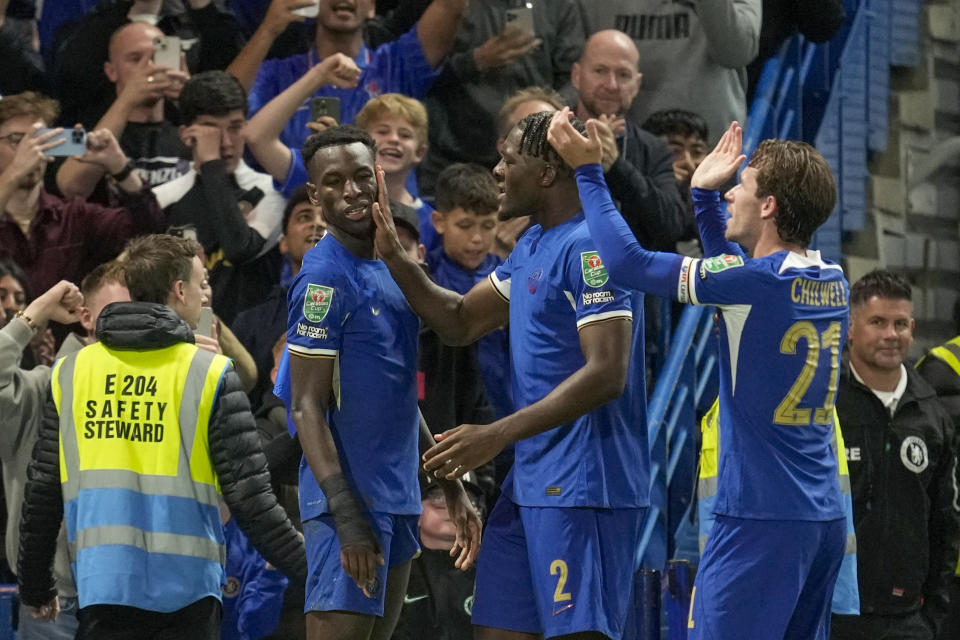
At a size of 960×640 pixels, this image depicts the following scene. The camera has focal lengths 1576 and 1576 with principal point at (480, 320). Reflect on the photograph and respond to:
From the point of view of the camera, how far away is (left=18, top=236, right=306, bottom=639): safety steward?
16.9 feet

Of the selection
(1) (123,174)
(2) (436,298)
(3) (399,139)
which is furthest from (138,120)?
(2) (436,298)

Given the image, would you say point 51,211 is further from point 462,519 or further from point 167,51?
point 462,519

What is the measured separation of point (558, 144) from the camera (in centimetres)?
495

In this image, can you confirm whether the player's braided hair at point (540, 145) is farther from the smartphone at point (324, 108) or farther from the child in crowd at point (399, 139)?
the smartphone at point (324, 108)

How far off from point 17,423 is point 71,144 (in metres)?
2.07

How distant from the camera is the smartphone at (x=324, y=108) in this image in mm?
7965

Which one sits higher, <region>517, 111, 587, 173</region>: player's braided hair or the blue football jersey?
<region>517, 111, 587, 173</region>: player's braided hair

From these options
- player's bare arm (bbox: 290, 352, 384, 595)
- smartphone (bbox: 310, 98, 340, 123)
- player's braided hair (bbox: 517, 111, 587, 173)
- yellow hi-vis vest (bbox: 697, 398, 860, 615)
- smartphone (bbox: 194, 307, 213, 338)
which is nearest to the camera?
player's bare arm (bbox: 290, 352, 384, 595)

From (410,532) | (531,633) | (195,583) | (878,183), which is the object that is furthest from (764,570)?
(878,183)

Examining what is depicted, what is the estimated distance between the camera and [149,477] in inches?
204

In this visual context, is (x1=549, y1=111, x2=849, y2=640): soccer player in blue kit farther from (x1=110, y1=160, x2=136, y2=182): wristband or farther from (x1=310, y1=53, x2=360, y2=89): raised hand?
(x1=110, y1=160, x2=136, y2=182): wristband

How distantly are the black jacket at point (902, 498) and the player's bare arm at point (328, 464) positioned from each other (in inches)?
129

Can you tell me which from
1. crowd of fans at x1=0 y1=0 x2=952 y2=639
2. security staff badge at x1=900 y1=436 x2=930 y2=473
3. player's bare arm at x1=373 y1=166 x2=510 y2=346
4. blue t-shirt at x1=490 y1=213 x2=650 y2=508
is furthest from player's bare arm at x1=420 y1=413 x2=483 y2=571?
security staff badge at x1=900 y1=436 x2=930 y2=473

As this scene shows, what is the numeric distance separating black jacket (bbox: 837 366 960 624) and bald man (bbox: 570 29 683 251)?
1.25 meters
